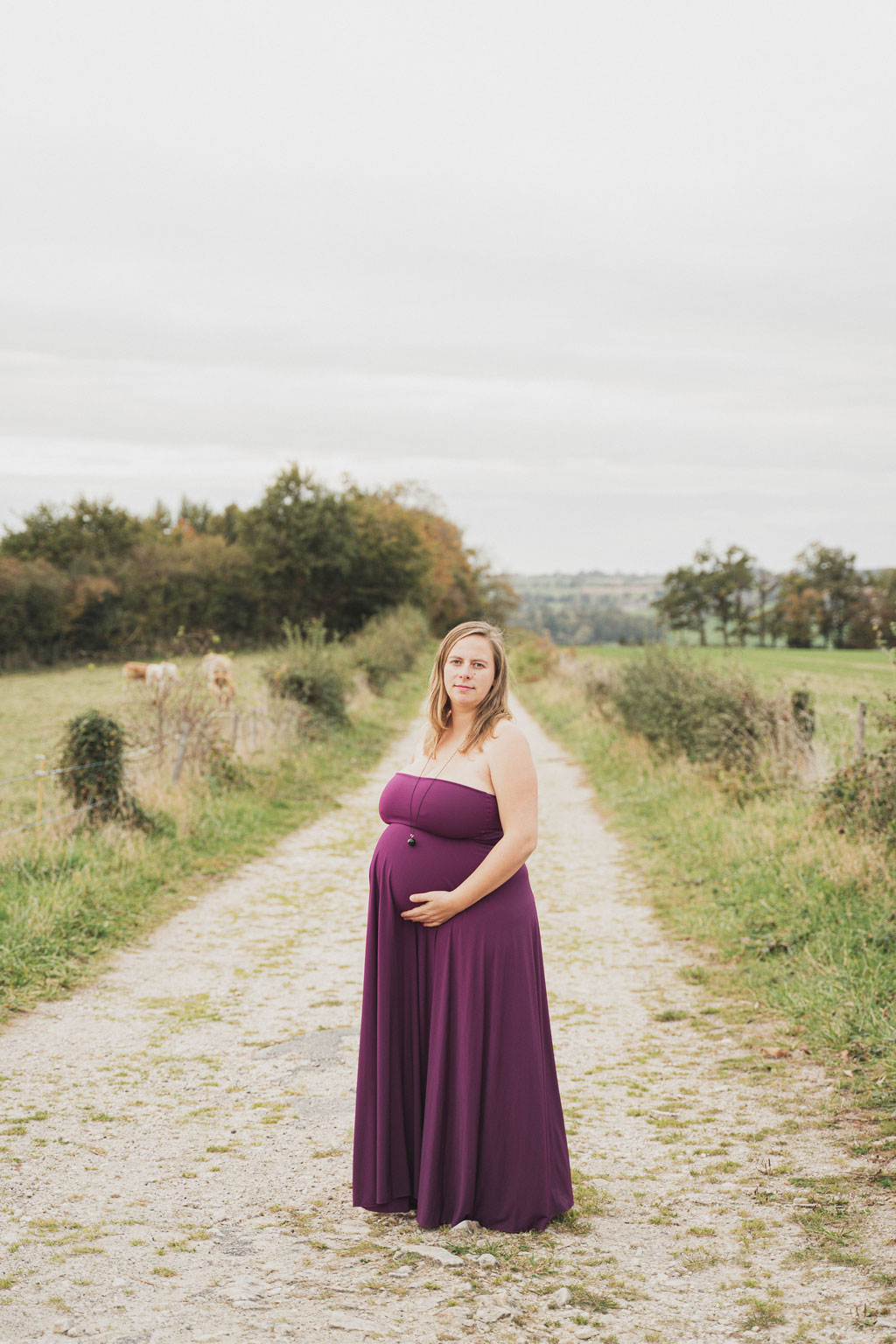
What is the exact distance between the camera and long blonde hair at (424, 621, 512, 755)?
3.87 meters

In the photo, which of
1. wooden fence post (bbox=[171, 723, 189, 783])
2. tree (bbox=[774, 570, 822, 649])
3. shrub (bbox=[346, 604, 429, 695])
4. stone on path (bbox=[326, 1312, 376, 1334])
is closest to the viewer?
stone on path (bbox=[326, 1312, 376, 1334])

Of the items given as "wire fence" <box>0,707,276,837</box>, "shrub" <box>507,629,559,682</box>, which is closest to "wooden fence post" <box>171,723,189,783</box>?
"wire fence" <box>0,707,276,837</box>

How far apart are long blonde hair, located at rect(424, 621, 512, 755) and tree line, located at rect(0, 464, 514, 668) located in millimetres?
35610

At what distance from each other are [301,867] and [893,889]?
209 inches

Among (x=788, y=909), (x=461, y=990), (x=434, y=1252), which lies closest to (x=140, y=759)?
(x=788, y=909)

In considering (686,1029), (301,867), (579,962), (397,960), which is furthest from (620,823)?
(397,960)

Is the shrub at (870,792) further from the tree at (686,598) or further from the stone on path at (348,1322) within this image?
the tree at (686,598)

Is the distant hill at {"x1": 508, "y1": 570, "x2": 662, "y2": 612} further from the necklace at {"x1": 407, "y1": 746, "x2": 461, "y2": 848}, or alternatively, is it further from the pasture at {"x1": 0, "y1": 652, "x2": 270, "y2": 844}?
the necklace at {"x1": 407, "y1": 746, "x2": 461, "y2": 848}

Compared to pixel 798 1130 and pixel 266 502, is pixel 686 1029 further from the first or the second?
pixel 266 502

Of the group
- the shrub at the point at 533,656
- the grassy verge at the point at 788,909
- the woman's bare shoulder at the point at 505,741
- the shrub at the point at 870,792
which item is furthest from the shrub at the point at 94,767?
the shrub at the point at 533,656

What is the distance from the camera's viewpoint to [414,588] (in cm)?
4531

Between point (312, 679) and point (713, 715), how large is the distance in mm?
8150

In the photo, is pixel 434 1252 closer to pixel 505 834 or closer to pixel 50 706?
pixel 505 834

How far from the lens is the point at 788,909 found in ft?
25.4
